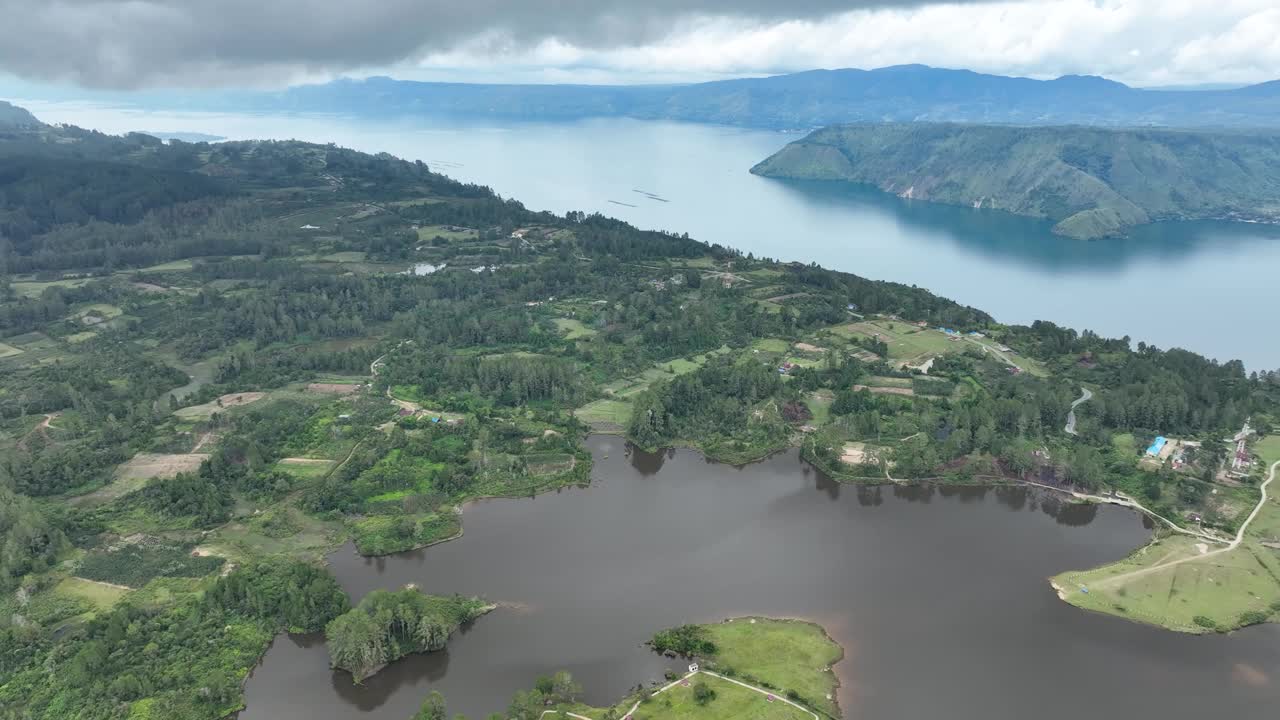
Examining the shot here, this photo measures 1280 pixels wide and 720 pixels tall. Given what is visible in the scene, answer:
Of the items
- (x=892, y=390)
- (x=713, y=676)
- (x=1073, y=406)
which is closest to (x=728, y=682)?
(x=713, y=676)

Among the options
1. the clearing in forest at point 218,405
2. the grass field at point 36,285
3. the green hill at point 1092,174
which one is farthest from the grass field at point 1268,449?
the grass field at point 36,285

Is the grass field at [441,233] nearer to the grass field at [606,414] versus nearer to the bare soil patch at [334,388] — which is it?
the bare soil patch at [334,388]

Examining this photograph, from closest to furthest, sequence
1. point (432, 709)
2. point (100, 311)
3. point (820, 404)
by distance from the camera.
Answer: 1. point (432, 709)
2. point (820, 404)
3. point (100, 311)

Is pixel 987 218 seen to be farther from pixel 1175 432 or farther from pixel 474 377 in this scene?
pixel 474 377

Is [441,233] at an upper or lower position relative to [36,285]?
upper

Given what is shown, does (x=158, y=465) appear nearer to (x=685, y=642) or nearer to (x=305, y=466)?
(x=305, y=466)

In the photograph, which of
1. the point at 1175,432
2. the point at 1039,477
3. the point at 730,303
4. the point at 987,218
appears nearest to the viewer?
the point at 1039,477

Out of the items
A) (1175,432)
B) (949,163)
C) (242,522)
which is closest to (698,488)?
(242,522)

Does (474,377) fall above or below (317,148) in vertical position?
below
